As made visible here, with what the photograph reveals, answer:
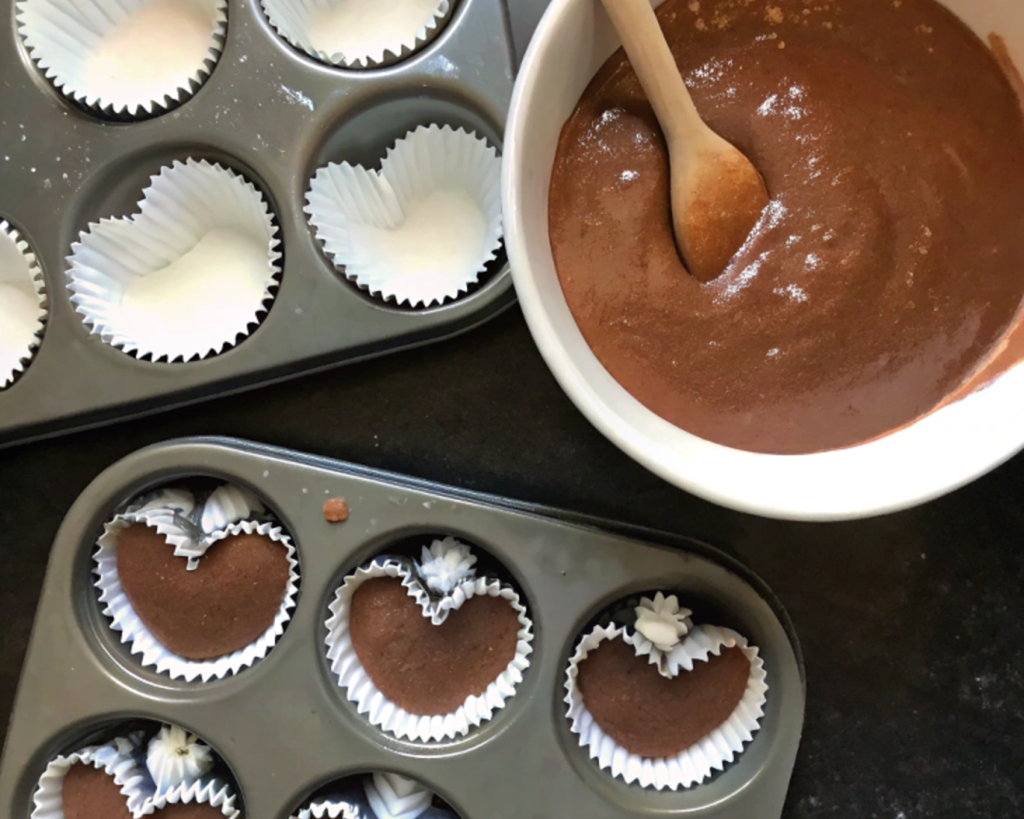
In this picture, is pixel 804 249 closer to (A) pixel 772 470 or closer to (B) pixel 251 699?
(A) pixel 772 470

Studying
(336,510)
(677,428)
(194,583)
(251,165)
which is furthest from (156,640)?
(677,428)

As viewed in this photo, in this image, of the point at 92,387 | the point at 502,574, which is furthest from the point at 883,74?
the point at 92,387

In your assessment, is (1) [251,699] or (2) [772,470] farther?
(1) [251,699]

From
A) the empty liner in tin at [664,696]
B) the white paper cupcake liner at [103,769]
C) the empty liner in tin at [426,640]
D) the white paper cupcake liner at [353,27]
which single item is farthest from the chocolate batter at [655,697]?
the white paper cupcake liner at [353,27]

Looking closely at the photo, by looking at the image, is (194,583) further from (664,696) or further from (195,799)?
(664,696)

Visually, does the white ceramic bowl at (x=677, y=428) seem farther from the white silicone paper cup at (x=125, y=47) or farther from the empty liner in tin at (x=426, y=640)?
the white silicone paper cup at (x=125, y=47)

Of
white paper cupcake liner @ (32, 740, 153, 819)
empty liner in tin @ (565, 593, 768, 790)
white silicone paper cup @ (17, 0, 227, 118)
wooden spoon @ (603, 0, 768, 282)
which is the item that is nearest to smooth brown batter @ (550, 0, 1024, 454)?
wooden spoon @ (603, 0, 768, 282)
